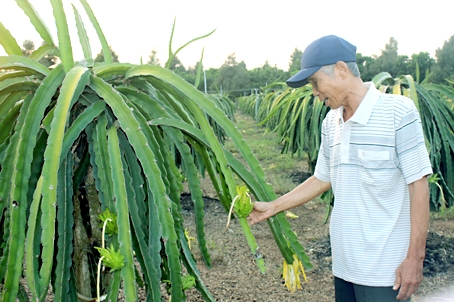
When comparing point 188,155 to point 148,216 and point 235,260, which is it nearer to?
point 148,216

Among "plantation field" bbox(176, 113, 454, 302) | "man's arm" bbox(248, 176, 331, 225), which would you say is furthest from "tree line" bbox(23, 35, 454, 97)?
"man's arm" bbox(248, 176, 331, 225)

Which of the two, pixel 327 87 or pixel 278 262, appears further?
pixel 278 262

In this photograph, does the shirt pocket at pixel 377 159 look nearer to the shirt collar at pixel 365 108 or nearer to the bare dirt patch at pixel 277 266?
A: the shirt collar at pixel 365 108

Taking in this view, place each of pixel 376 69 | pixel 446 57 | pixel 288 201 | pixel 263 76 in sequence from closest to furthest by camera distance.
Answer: pixel 288 201 → pixel 376 69 → pixel 446 57 → pixel 263 76

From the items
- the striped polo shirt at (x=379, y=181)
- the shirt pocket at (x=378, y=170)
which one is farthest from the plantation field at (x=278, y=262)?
the shirt pocket at (x=378, y=170)

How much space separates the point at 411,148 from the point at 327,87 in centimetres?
37

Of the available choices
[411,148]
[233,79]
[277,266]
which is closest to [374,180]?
[411,148]

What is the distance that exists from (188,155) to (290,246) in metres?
0.44

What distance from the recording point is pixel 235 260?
3490 mm

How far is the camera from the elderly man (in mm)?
1513

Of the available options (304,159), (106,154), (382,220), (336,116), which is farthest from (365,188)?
(304,159)

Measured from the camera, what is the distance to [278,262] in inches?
135

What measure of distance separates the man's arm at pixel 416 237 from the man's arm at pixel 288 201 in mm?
450

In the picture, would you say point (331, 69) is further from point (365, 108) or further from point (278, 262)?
point (278, 262)
